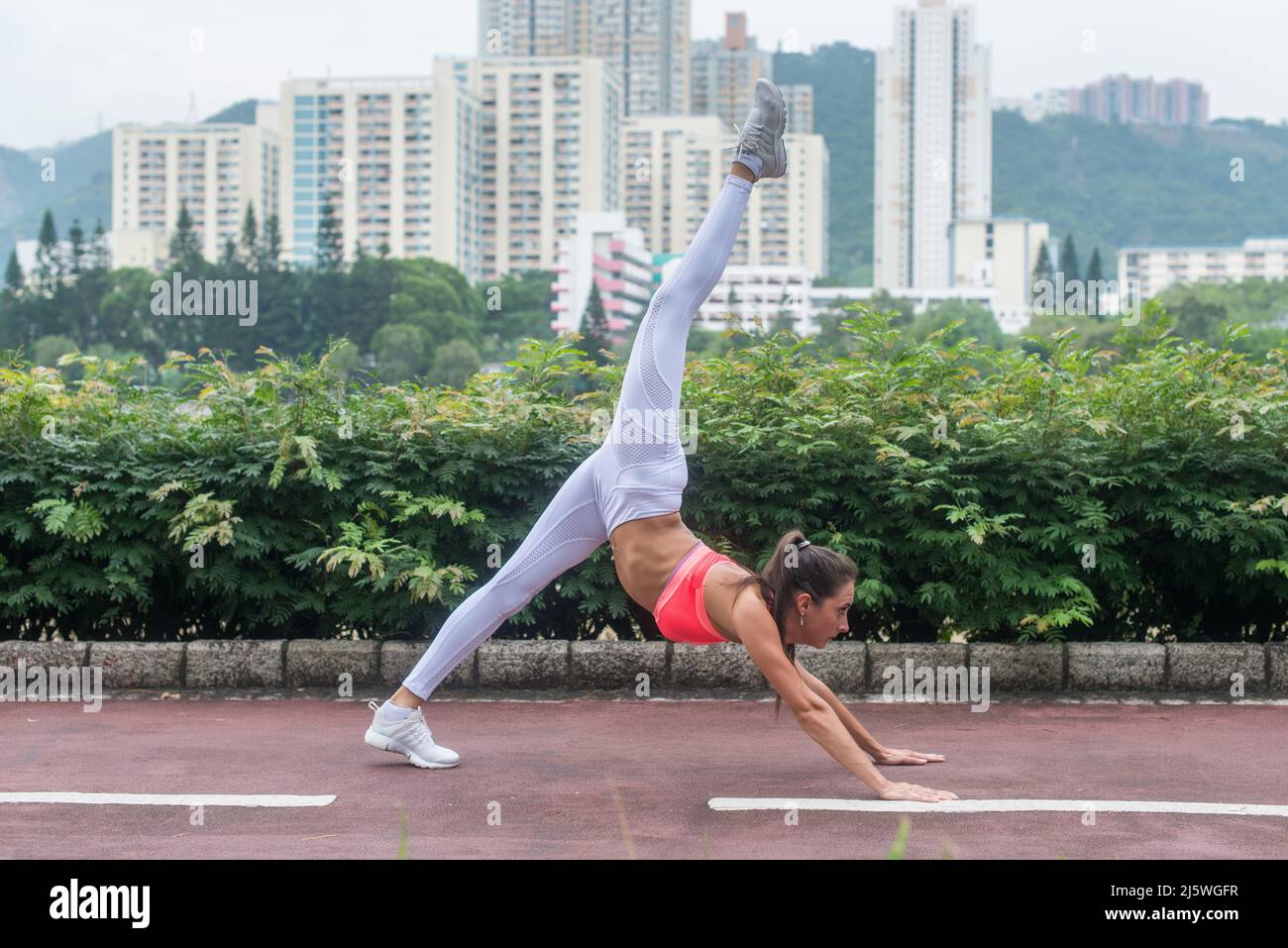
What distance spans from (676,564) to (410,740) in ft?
4.45

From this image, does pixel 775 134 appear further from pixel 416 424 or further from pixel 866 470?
pixel 416 424

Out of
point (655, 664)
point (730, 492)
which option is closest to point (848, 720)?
point (655, 664)

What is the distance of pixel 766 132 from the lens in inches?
229

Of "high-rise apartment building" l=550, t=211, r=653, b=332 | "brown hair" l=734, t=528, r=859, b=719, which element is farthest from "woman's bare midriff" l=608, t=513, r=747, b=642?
"high-rise apartment building" l=550, t=211, r=653, b=332

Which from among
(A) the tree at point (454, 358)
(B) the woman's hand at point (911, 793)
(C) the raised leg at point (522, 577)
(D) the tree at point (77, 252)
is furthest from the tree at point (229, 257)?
(B) the woman's hand at point (911, 793)

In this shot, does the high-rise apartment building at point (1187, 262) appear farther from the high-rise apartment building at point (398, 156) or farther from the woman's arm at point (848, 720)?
the woman's arm at point (848, 720)

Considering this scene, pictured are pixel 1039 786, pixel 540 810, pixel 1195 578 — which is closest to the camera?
pixel 540 810

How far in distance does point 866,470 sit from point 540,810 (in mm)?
3285

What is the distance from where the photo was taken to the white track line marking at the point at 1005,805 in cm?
521

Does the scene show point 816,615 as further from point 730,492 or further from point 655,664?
point 730,492

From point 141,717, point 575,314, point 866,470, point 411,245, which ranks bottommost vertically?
point 141,717

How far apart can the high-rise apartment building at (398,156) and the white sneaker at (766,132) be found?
182 meters
